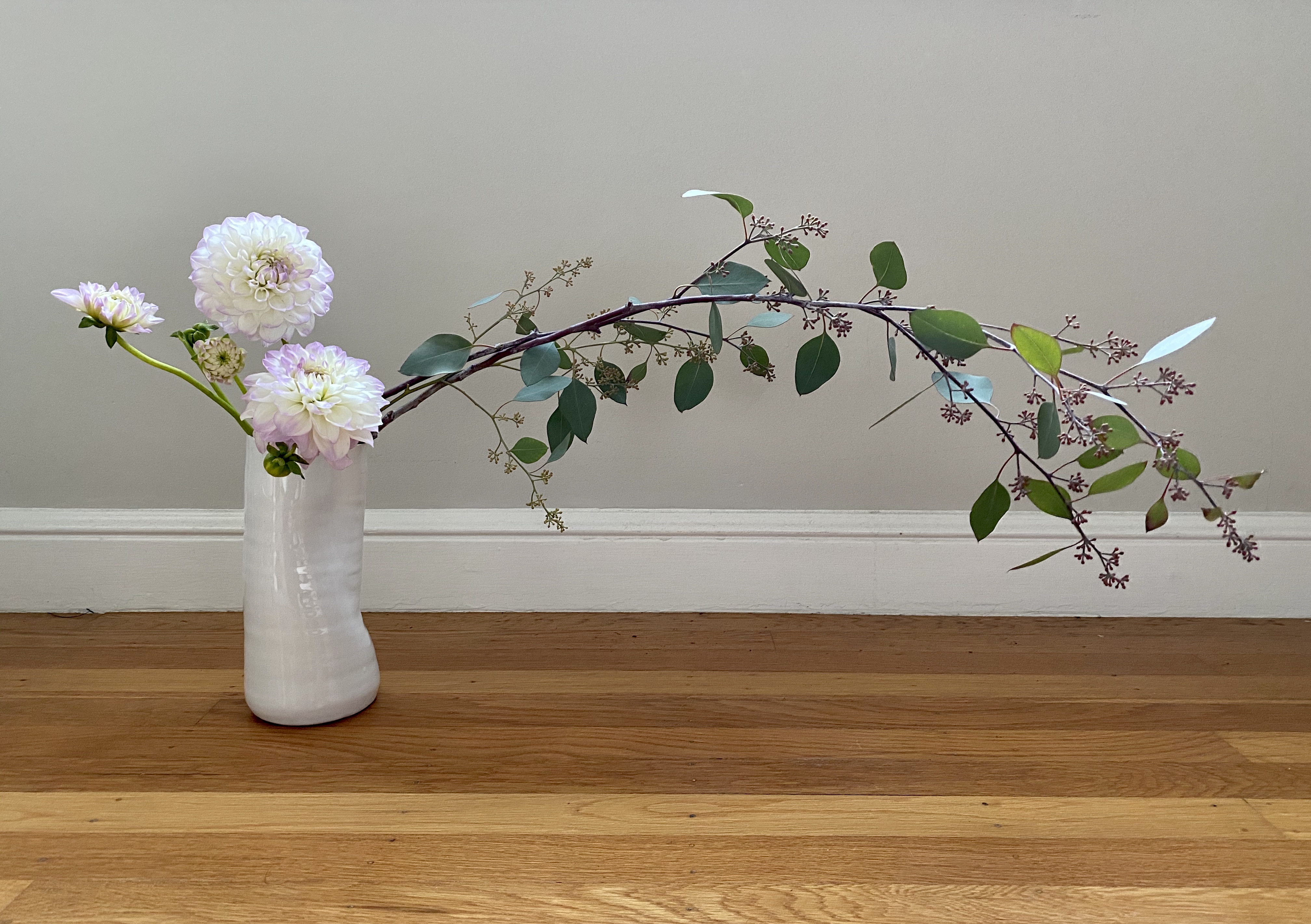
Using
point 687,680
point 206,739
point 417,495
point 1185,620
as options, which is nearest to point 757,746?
point 687,680

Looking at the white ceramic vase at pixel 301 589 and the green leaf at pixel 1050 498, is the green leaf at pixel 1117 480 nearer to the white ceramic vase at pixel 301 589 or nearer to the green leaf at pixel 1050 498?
the green leaf at pixel 1050 498

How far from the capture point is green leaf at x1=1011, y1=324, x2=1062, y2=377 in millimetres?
602

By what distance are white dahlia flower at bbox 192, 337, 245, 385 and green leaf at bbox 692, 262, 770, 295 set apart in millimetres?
425

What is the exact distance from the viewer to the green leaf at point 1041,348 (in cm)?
60

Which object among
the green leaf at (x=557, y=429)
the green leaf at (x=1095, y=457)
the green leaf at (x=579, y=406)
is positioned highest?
the green leaf at (x=1095, y=457)

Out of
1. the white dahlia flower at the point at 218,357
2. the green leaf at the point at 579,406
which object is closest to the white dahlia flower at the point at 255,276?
the white dahlia flower at the point at 218,357

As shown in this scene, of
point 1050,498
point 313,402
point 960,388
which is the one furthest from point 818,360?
point 313,402

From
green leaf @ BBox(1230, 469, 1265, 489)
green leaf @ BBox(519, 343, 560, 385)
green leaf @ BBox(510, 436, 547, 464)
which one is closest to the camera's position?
green leaf @ BBox(1230, 469, 1265, 489)

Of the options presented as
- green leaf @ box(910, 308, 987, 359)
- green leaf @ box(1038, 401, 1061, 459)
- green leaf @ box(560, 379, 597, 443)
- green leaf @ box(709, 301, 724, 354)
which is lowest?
green leaf @ box(560, 379, 597, 443)

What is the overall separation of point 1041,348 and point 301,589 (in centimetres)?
69

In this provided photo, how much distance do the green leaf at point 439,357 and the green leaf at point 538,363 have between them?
59 mm

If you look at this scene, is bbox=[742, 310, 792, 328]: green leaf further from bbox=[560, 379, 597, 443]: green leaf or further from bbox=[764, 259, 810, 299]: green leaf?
bbox=[560, 379, 597, 443]: green leaf

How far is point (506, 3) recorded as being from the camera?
45.9 inches

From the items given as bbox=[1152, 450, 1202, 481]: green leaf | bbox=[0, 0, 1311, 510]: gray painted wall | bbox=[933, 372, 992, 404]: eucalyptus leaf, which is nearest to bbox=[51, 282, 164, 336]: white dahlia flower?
bbox=[0, 0, 1311, 510]: gray painted wall
